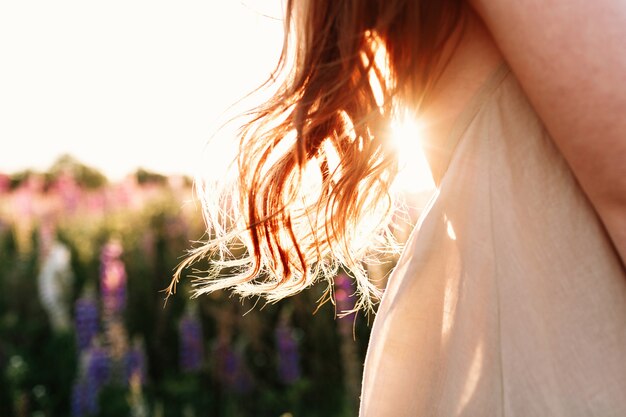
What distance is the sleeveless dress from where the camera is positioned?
116 cm

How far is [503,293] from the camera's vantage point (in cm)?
120

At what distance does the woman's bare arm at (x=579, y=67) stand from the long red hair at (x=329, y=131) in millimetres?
209

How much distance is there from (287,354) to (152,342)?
1.09 metres

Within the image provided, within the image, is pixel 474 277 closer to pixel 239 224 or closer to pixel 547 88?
pixel 547 88

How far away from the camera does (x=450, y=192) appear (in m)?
1.25

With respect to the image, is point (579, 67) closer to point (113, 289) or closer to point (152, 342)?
point (113, 289)

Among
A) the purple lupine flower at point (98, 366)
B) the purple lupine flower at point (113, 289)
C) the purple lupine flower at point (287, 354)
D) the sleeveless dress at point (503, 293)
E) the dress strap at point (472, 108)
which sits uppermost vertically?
the purple lupine flower at point (113, 289)

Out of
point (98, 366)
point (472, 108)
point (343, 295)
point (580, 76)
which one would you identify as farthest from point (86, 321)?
point (580, 76)

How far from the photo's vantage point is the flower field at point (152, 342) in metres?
4.59

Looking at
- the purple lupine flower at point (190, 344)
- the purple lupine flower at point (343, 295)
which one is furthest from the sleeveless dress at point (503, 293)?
the purple lupine flower at point (190, 344)

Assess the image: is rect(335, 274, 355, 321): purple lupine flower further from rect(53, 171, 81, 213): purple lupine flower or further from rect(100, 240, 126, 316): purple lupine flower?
rect(53, 171, 81, 213): purple lupine flower

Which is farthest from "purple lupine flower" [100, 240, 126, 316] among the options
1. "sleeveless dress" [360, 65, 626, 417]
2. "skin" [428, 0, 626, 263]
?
"skin" [428, 0, 626, 263]

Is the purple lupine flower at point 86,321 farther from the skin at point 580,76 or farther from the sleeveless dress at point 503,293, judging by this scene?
the skin at point 580,76

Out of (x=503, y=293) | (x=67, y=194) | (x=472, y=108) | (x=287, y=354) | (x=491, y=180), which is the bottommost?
(x=503, y=293)
